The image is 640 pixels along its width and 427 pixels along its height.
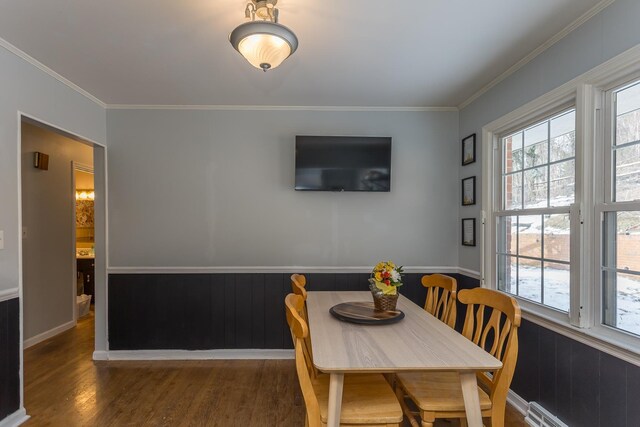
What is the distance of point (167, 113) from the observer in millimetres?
3479

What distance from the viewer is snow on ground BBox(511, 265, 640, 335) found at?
173 centimetres

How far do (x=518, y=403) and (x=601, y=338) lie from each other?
0.97 m

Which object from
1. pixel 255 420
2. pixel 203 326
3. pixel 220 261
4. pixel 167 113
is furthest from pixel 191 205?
pixel 255 420

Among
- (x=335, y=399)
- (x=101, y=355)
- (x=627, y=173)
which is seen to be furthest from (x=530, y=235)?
(x=101, y=355)

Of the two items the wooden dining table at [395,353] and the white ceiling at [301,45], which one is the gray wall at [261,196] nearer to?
the white ceiling at [301,45]

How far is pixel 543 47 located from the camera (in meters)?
2.28

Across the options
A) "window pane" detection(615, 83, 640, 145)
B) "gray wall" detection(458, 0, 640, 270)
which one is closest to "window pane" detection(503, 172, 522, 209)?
"gray wall" detection(458, 0, 640, 270)

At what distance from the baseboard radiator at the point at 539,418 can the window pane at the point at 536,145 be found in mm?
1615

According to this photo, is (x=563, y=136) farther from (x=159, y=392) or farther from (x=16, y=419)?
(x=16, y=419)

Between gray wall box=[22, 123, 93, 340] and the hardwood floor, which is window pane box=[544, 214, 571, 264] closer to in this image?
the hardwood floor

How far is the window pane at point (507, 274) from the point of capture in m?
2.67

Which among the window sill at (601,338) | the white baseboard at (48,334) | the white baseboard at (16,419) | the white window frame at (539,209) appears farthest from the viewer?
the white baseboard at (48,334)

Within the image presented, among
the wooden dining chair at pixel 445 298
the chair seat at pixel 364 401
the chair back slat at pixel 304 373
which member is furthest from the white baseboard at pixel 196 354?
the chair back slat at pixel 304 373

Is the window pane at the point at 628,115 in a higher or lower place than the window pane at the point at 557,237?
higher
